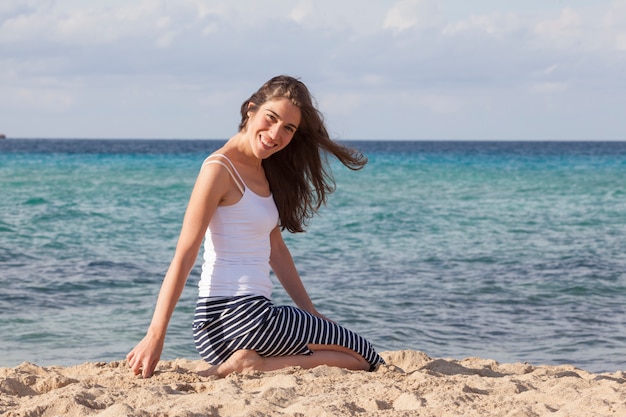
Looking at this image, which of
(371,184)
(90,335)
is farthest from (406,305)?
(371,184)

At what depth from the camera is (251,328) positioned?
4.33 meters

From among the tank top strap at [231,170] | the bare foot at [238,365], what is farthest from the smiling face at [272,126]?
the bare foot at [238,365]

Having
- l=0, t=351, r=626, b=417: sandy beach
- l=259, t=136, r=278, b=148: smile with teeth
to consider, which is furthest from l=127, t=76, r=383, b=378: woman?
l=0, t=351, r=626, b=417: sandy beach

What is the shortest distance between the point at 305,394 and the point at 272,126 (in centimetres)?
143

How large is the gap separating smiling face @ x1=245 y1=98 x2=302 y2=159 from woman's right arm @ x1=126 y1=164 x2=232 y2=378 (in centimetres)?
30

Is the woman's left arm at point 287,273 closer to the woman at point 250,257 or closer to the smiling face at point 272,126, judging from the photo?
the woman at point 250,257

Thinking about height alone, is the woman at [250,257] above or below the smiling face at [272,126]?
below

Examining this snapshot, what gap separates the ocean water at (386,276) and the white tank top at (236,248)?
1.84 metres

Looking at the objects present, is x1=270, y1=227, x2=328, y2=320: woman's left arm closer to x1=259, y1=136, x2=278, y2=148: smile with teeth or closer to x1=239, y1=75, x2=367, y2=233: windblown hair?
x1=239, y1=75, x2=367, y2=233: windblown hair

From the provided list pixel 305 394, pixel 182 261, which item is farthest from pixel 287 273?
pixel 305 394

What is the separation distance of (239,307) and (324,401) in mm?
919

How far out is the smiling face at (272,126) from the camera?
14.4 ft

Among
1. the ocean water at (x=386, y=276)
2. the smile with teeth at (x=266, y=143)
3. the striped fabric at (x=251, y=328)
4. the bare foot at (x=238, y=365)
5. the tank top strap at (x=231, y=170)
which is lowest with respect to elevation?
the ocean water at (x=386, y=276)

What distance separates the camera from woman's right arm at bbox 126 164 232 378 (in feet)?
13.2
